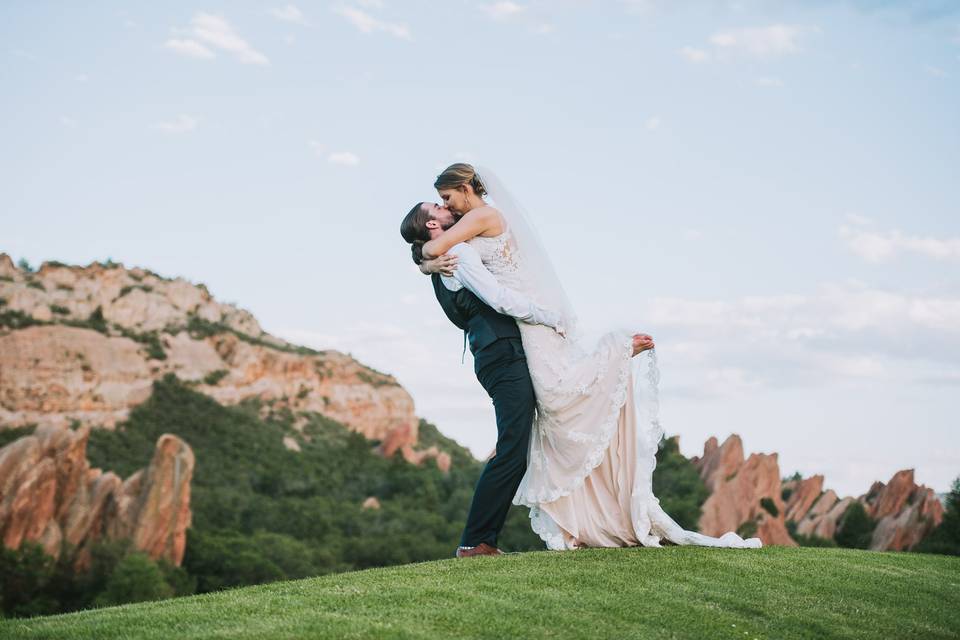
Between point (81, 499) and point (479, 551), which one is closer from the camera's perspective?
point (479, 551)

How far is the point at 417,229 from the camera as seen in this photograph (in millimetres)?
6605

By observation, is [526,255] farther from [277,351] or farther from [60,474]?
[277,351]

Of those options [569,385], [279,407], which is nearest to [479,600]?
[569,385]

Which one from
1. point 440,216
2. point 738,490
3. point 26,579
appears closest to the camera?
point 440,216

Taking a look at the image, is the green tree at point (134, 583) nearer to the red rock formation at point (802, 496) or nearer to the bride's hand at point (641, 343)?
the red rock formation at point (802, 496)

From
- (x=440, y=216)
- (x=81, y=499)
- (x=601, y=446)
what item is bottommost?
(x=81, y=499)

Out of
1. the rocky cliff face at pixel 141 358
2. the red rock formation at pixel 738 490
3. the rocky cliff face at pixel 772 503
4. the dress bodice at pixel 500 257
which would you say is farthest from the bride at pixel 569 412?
the rocky cliff face at pixel 141 358

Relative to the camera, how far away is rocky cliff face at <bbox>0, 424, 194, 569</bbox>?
27844 mm

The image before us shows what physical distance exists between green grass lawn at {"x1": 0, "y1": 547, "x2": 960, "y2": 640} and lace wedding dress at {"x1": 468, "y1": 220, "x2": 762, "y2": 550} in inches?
11.0

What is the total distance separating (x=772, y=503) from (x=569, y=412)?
1957 cm

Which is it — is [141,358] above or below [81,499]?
above

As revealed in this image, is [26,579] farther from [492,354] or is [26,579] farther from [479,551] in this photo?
[492,354]

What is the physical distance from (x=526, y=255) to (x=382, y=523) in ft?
120

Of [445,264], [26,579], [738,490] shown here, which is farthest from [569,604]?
[26,579]
